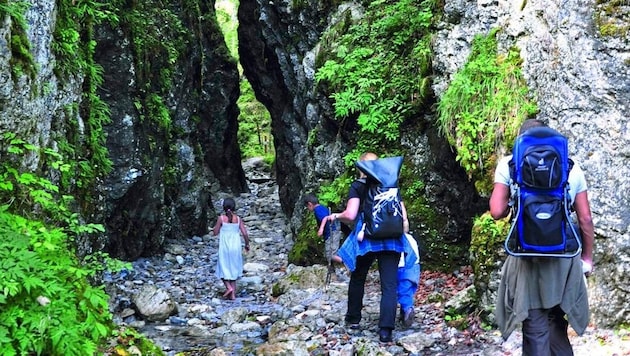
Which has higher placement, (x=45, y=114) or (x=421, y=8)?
(x=421, y=8)

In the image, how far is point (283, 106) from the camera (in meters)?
21.5

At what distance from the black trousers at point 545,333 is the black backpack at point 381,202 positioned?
2020 mm

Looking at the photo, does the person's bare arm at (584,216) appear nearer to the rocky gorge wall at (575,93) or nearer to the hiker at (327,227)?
the rocky gorge wall at (575,93)

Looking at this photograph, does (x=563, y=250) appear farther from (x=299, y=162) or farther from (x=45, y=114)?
(x=299, y=162)

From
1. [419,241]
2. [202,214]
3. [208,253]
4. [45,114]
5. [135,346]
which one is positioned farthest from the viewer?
[202,214]

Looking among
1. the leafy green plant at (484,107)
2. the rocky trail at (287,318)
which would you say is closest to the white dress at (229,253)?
the rocky trail at (287,318)

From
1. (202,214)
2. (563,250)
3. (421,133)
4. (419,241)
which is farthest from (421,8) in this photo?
(202,214)

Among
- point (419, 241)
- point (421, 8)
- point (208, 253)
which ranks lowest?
point (208, 253)

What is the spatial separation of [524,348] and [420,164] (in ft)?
18.6

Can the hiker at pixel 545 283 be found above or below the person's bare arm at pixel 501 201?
below

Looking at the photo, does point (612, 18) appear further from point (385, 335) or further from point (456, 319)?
point (385, 335)

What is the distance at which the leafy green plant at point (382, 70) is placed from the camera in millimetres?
9789

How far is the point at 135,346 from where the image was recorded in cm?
436

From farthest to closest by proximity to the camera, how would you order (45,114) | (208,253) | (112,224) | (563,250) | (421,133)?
(208,253) → (112,224) → (421,133) → (45,114) → (563,250)
